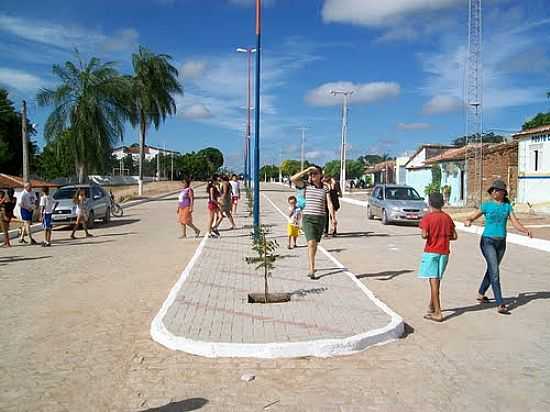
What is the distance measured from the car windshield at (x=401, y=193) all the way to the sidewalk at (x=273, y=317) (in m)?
12.5

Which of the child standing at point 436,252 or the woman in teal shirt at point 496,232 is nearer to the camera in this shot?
the child standing at point 436,252

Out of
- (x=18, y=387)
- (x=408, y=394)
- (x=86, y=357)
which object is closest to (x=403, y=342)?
(x=408, y=394)

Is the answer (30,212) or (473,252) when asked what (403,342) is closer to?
(473,252)

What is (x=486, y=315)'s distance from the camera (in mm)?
6703

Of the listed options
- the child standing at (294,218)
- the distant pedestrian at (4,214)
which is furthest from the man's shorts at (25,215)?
the child standing at (294,218)

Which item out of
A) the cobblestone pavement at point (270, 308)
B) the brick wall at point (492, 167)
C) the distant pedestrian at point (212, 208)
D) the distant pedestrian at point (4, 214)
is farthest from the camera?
the brick wall at point (492, 167)

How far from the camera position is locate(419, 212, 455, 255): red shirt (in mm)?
6414

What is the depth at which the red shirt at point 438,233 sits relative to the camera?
641 cm

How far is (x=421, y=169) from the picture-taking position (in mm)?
41594

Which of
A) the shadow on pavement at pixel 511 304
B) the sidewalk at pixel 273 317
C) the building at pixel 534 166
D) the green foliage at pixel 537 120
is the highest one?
the green foliage at pixel 537 120

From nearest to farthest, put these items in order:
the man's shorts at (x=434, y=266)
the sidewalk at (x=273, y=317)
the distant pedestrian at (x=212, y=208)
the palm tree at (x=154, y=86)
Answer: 1. the sidewalk at (x=273, y=317)
2. the man's shorts at (x=434, y=266)
3. the distant pedestrian at (x=212, y=208)
4. the palm tree at (x=154, y=86)

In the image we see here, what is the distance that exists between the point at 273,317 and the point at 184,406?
235 cm

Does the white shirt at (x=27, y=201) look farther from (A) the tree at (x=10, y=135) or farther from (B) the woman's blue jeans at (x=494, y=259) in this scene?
(A) the tree at (x=10, y=135)

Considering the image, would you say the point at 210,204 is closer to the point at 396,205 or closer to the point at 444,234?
the point at 396,205
